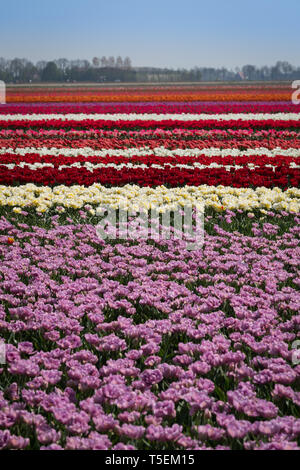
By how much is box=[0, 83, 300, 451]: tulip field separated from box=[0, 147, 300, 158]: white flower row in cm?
326

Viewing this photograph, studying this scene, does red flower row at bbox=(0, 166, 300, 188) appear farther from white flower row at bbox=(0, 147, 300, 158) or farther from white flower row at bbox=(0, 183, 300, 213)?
white flower row at bbox=(0, 147, 300, 158)

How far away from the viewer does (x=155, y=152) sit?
448 inches

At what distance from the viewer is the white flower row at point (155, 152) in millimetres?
10955

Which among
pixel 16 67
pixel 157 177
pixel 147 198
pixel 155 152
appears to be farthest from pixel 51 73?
pixel 147 198

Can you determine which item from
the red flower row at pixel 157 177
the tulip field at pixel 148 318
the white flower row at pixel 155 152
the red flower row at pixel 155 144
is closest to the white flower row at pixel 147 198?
the tulip field at pixel 148 318

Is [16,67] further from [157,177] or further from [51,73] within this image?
[157,177]

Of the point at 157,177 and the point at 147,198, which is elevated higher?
the point at 157,177

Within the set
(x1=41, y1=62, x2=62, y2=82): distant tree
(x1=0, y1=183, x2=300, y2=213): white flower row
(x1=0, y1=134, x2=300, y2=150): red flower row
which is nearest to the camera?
(x1=0, y1=183, x2=300, y2=213): white flower row

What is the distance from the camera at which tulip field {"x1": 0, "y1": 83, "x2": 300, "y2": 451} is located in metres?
2.07

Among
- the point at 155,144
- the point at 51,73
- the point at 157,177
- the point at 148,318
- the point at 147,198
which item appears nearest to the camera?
the point at 148,318

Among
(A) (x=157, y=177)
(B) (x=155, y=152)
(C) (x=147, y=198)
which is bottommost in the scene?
(C) (x=147, y=198)

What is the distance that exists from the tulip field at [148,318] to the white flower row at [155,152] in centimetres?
326

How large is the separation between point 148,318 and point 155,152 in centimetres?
853

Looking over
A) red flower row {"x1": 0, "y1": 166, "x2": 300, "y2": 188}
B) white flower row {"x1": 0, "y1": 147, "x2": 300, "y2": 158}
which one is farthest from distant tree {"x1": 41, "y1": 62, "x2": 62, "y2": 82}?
red flower row {"x1": 0, "y1": 166, "x2": 300, "y2": 188}
